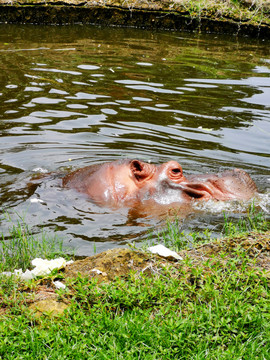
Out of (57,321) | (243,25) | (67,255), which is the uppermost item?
(243,25)

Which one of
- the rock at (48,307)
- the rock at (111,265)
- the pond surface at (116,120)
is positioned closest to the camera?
the rock at (48,307)

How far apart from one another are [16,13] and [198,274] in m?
17.8

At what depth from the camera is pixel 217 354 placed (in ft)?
10.3

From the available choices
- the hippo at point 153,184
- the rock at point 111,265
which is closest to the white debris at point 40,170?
the hippo at point 153,184

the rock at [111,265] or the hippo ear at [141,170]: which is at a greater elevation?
the hippo ear at [141,170]

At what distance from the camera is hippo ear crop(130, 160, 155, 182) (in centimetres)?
615

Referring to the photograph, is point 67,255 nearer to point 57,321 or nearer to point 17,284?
point 17,284

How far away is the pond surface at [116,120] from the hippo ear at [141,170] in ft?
1.53

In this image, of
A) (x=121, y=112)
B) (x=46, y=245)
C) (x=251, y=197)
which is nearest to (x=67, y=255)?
(x=46, y=245)

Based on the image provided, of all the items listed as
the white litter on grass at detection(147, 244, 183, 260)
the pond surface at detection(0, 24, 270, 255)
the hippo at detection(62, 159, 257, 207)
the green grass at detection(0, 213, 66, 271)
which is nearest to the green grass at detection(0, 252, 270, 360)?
the white litter on grass at detection(147, 244, 183, 260)

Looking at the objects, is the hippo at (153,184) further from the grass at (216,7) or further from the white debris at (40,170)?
the grass at (216,7)

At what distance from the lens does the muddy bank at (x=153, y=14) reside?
18953 millimetres

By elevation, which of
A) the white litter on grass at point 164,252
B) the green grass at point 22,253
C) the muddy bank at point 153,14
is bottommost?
the green grass at point 22,253

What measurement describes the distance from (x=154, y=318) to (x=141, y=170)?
286 centimetres
